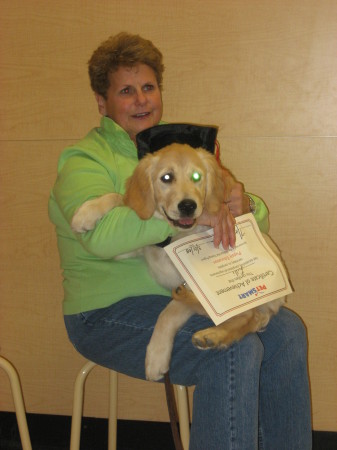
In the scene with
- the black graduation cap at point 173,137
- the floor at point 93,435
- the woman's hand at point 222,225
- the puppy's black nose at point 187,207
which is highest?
the black graduation cap at point 173,137

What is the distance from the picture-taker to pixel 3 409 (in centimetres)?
250

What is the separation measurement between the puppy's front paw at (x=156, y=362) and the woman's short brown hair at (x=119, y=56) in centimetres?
111

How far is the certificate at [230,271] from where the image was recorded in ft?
4.57

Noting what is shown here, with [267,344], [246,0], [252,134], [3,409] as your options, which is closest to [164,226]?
[267,344]

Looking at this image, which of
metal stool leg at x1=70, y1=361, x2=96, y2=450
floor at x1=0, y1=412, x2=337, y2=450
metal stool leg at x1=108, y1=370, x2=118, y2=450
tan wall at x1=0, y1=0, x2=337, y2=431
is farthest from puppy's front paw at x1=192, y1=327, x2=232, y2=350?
floor at x1=0, y1=412, x2=337, y2=450

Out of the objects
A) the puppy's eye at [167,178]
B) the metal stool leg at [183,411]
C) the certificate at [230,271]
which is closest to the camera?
the certificate at [230,271]

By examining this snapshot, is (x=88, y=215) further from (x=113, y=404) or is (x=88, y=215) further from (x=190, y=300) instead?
(x=113, y=404)

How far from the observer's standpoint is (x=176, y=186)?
1.60m

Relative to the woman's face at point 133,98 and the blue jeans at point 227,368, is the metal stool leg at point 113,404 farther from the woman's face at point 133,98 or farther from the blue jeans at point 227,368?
the woman's face at point 133,98

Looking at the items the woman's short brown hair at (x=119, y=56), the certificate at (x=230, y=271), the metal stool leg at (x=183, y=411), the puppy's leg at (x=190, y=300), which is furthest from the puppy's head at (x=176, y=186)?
the metal stool leg at (x=183, y=411)

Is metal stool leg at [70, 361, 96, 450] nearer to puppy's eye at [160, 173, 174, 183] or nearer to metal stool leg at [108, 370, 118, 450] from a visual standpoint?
metal stool leg at [108, 370, 118, 450]

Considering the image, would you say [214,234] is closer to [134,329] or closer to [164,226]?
[164,226]

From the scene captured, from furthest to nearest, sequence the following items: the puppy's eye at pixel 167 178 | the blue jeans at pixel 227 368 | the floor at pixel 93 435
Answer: the floor at pixel 93 435 → the puppy's eye at pixel 167 178 → the blue jeans at pixel 227 368

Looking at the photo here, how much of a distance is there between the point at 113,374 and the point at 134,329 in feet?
1.72
